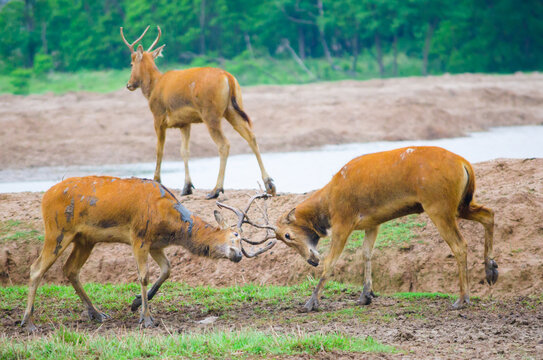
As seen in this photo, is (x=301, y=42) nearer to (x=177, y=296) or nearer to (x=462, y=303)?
(x=177, y=296)

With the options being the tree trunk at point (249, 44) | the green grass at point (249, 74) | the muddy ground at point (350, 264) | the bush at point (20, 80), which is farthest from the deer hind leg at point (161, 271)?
the tree trunk at point (249, 44)

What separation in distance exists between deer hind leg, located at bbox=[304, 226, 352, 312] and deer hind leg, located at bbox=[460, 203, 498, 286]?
1320mm

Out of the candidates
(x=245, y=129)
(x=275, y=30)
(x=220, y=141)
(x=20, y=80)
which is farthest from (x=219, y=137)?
(x=275, y=30)

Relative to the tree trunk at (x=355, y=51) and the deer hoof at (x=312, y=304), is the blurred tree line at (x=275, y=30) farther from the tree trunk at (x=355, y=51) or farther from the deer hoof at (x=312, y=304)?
the deer hoof at (x=312, y=304)

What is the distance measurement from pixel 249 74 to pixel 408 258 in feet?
88.5

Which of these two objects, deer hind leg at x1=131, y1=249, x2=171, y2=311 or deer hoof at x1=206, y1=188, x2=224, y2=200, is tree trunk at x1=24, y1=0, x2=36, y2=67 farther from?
deer hind leg at x1=131, y1=249, x2=171, y2=311

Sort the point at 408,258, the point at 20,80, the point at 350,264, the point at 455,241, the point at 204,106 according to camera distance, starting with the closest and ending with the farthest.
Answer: the point at 455,241 → the point at 408,258 → the point at 350,264 → the point at 204,106 → the point at 20,80

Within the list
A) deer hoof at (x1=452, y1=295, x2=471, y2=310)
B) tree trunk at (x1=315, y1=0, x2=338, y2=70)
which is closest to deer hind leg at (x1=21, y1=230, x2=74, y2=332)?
deer hoof at (x1=452, y1=295, x2=471, y2=310)

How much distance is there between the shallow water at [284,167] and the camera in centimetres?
1706

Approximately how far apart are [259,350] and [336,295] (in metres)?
2.78

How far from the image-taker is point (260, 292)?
9.55 meters

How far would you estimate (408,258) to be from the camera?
386 inches

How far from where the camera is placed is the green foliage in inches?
1513

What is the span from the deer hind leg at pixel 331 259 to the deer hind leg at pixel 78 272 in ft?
7.64
